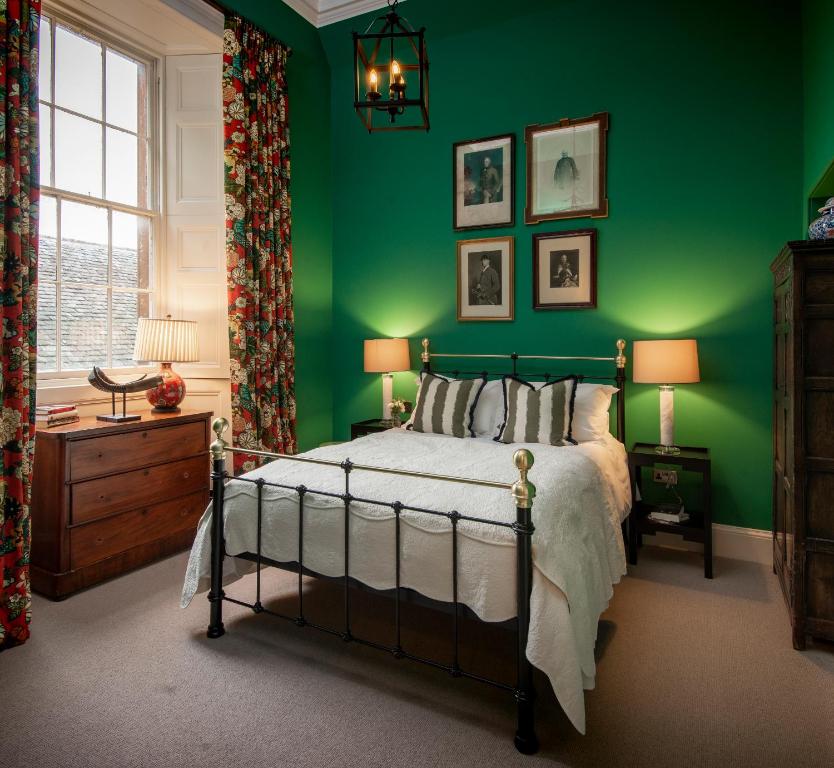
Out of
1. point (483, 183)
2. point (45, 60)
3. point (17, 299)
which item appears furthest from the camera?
point (483, 183)

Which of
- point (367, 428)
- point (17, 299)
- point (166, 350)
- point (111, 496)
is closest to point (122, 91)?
point (166, 350)

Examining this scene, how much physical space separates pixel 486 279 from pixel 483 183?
0.68 metres

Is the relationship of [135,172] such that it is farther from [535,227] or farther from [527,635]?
[527,635]

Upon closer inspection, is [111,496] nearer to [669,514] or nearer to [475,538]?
[475,538]

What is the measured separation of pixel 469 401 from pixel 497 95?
220 centimetres

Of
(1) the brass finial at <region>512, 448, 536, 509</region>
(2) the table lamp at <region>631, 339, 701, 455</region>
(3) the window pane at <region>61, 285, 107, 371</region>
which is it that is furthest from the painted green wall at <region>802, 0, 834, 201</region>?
(3) the window pane at <region>61, 285, 107, 371</region>

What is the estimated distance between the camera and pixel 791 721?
1855 mm

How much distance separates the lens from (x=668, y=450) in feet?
10.6

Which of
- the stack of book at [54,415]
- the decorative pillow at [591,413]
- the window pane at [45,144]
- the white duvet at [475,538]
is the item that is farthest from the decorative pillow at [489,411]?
the window pane at [45,144]

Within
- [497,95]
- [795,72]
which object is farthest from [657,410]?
[497,95]

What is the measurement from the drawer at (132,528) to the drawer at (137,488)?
0.04 meters

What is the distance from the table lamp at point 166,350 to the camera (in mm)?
3332

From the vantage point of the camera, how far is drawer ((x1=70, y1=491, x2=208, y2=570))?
2.83 metres

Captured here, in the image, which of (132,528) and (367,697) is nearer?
(367,697)
